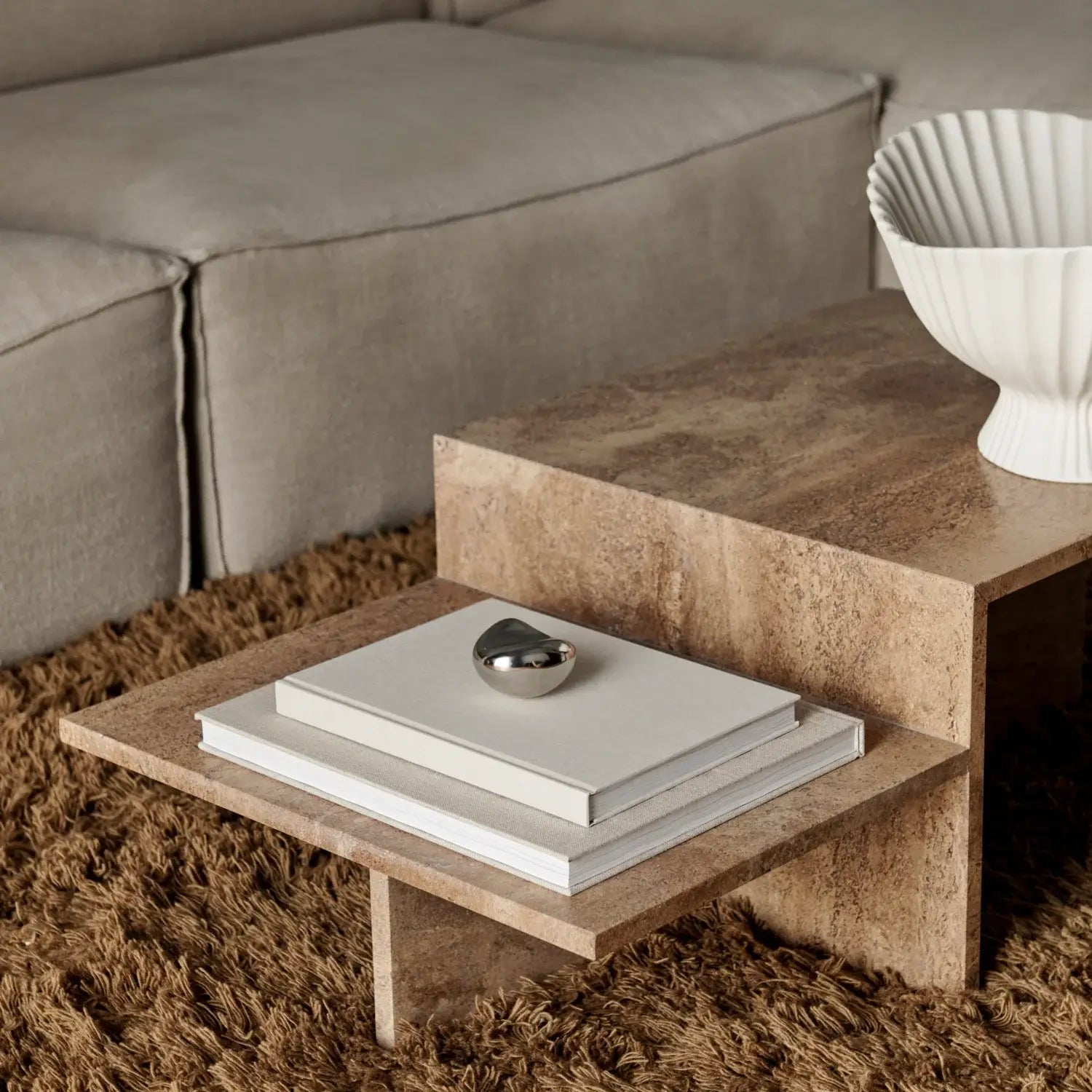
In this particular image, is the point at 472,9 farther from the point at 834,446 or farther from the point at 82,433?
the point at 834,446

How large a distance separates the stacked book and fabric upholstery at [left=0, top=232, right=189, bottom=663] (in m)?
0.55

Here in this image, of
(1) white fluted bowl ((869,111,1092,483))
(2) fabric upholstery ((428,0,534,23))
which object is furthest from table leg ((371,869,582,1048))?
(2) fabric upholstery ((428,0,534,23))

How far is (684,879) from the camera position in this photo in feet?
2.79

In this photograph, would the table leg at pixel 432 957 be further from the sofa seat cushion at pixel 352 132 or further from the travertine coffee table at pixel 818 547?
the sofa seat cushion at pixel 352 132

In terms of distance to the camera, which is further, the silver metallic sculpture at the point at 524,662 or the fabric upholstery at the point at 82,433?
the fabric upholstery at the point at 82,433

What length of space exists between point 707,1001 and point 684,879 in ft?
0.72

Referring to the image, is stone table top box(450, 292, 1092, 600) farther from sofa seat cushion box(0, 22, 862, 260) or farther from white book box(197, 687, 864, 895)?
sofa seat cushion box(0, 22, 862, 260)

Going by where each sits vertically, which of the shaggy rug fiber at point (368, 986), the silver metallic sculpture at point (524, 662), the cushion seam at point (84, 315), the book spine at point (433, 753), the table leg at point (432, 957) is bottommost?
the shaggy rug fiber at point (368, 986)

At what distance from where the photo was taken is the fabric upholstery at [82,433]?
4.78 feet

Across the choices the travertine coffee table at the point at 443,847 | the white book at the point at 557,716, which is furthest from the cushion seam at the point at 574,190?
the white book at the point at 557,716

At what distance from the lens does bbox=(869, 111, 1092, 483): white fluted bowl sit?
1024mm

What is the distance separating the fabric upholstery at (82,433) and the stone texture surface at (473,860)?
44cm

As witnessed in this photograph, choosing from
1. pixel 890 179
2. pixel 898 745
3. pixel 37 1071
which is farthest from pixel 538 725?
pixel 890 179

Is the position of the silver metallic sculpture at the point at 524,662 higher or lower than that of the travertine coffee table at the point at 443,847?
higher
